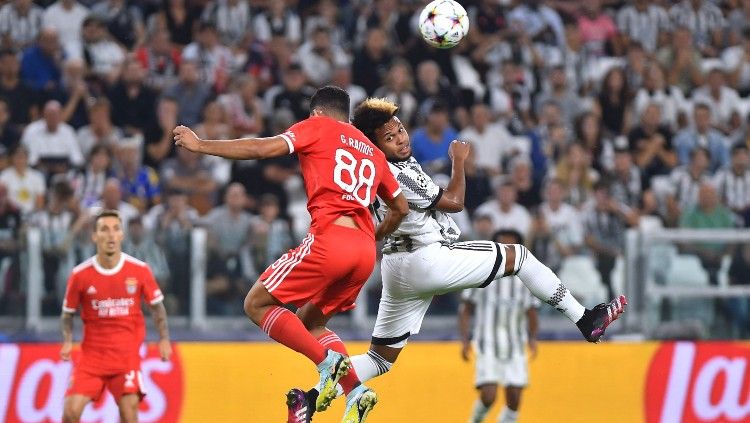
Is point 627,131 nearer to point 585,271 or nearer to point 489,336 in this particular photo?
point 585,271

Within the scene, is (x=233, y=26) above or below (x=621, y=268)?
above

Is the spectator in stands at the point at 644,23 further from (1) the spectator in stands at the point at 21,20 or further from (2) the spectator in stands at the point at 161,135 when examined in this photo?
(1) the spectator in stands at the point at 21,20

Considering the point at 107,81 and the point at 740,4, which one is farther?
the point at 740,4

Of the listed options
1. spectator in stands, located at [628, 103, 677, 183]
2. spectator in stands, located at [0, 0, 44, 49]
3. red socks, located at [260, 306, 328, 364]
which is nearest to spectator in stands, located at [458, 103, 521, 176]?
spectator in stands, located at [628, 103, 677, 183]

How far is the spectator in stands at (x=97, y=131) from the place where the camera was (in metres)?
15.2

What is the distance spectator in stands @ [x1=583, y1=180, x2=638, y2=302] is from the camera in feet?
46.0

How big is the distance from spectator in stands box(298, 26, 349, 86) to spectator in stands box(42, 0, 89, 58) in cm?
253

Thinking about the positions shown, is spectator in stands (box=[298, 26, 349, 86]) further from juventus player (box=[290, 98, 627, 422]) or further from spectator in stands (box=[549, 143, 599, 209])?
juventus player (box=[290, 98, 627, 422])

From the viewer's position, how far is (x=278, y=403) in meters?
13.3

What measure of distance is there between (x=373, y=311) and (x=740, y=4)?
8.21 metres

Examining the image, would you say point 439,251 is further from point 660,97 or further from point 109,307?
point 660,97

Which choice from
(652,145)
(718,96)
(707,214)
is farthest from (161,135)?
(718,96)

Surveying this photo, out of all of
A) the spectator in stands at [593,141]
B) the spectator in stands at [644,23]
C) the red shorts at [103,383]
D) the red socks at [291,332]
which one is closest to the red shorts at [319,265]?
the red socks at [291,332]

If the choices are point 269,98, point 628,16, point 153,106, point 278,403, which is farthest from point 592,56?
point 278,403
